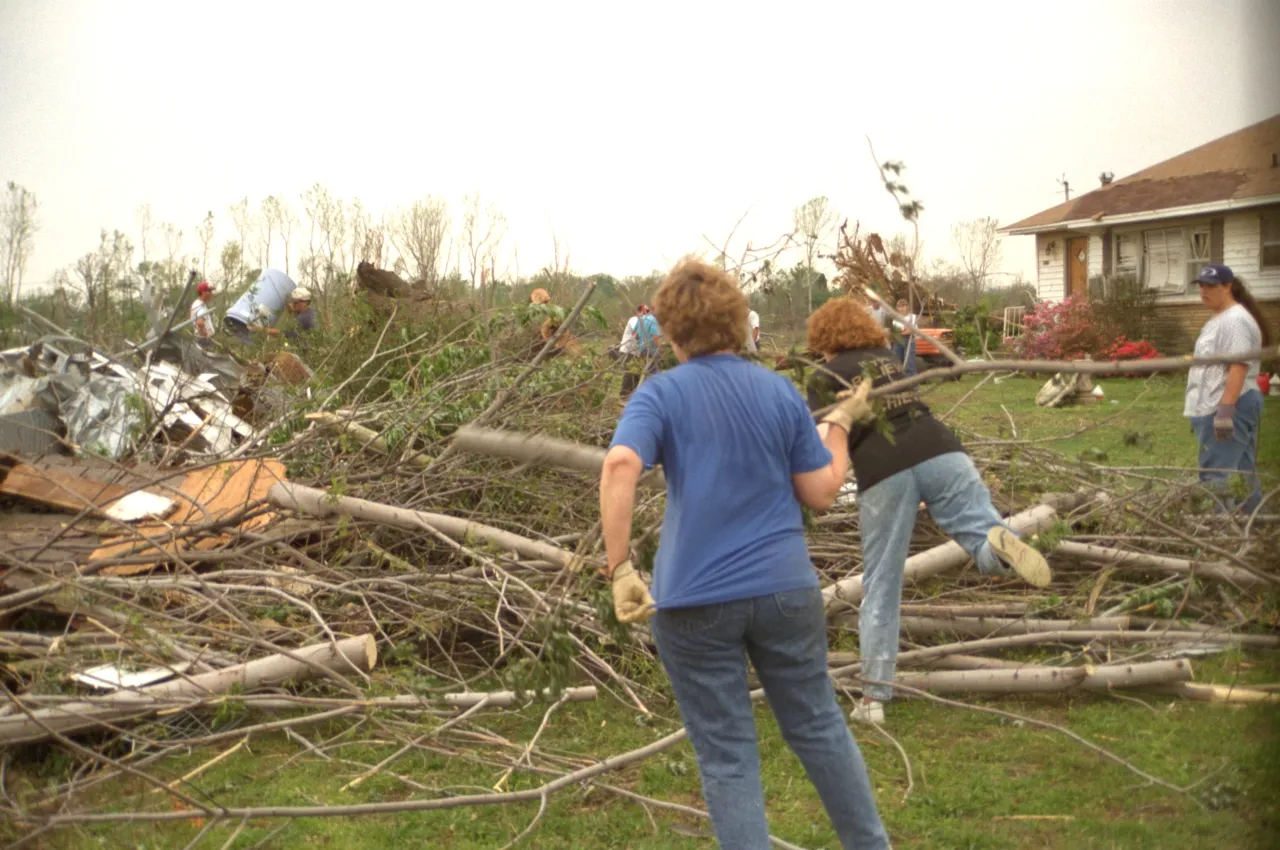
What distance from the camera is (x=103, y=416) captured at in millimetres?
7102

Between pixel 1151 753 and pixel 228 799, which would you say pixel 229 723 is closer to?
pixel 228 799

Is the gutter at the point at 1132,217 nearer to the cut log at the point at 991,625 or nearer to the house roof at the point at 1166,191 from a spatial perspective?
the house roof at the point at 1166,191

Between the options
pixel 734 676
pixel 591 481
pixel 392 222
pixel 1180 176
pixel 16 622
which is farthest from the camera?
pixel 1180 176

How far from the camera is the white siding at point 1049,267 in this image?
25609 mm

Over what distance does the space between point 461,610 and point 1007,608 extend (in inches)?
99.0

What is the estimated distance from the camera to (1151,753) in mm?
4090

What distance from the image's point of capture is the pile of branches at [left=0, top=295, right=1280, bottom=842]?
4.15m

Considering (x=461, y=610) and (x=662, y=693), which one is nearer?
(x=662, y=693)

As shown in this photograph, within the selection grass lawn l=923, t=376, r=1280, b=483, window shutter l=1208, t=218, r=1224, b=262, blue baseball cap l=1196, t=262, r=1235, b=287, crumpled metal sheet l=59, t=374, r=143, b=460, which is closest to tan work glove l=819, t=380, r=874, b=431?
grass lawn l=923, t=376, r=1280, b=483

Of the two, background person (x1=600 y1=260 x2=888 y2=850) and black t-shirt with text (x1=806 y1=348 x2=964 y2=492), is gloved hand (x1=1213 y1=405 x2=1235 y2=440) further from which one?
background person (x1=600 y1=260 x2=888 y2=850)

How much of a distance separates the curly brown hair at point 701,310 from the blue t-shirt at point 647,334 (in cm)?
267

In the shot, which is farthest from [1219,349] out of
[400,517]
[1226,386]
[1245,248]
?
[1245,248]

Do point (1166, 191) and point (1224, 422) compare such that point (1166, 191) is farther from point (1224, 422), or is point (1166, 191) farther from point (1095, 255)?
point (1224, 422)

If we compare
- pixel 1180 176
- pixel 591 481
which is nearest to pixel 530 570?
pixel 591 481
